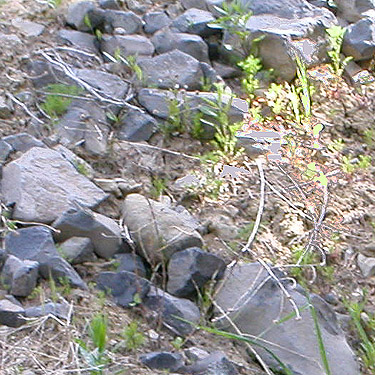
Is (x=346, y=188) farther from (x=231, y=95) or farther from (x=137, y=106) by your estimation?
(x=137, y=106)

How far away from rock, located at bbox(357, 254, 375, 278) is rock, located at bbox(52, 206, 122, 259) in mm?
1037

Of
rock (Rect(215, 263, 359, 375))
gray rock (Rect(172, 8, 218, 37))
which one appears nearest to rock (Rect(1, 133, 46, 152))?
rock (Rect(215, 263, 359, 375))

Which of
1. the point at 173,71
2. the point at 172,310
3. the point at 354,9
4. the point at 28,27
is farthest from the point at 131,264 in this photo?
the point at 354,9

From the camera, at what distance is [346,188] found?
168 inches

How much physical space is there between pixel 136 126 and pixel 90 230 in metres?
0.83

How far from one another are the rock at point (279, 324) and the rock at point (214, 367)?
221mm

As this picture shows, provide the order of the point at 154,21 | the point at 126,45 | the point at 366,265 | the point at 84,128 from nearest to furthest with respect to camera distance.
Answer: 1. the point at 366,265
2. the point at 84,128
3. the point at 126,45
4. the point at 154,21

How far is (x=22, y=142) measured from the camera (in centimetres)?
400

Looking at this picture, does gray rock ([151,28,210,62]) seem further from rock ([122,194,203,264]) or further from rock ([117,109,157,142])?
rock ([122,194,203,264])

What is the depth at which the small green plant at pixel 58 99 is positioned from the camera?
421cm

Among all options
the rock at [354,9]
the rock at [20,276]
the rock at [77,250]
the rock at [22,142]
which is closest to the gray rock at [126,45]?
the rock at [22,142]

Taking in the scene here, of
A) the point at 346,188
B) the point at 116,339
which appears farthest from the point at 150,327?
the point at 346,188

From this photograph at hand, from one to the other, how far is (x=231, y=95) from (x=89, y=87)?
26.7 inches

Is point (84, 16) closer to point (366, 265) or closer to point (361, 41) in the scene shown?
point (361, 41)
